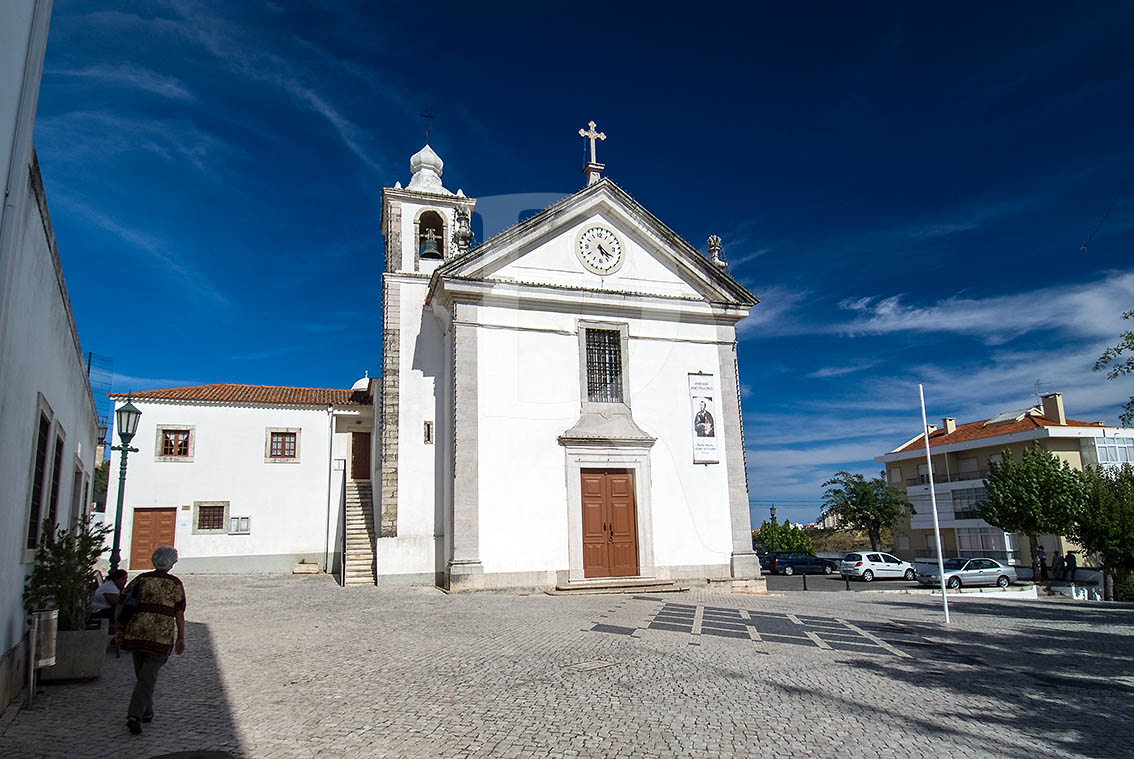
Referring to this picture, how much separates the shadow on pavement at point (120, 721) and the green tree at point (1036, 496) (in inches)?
1254

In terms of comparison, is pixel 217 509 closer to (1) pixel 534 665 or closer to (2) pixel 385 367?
(2) pixel 385 367

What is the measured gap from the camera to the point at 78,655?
7.00 metres

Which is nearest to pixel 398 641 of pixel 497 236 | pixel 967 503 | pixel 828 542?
pixel 497 236

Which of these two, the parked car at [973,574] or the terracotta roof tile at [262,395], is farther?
the parked car at [973,574]

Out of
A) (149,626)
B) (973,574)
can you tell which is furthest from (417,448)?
(973,574)

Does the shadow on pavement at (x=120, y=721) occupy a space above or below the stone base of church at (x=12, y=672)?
below

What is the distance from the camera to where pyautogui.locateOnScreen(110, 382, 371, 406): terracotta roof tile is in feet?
77.3

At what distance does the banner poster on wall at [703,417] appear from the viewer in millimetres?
17891

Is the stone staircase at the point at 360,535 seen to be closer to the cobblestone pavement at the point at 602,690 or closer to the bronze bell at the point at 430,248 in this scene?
the cobblestone pavement at the point at 602,690

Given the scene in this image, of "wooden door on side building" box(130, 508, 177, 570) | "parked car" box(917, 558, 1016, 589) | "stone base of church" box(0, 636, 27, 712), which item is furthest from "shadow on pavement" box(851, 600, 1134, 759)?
"wooden door on side building" box(130, 508, 177, 570)

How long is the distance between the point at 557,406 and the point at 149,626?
11916 millimetres

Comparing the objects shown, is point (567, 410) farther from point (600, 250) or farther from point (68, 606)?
point (68, 606)

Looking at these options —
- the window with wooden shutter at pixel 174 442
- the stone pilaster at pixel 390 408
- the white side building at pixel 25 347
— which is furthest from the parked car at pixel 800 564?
the white side building at pixel 25 347

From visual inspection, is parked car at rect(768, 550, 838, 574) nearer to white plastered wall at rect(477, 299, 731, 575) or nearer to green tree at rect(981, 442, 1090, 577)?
green tree at rect(981, 442, 1090, 577)
